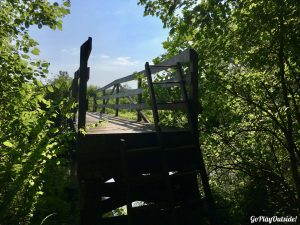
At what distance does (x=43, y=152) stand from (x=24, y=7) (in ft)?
6.72

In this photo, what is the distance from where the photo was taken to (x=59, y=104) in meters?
4.44

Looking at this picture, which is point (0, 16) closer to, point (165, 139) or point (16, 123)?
point (16, 123)

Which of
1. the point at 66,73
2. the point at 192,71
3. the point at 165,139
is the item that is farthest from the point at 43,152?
the point at 66,73

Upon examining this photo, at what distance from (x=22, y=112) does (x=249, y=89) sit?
11.3 ft

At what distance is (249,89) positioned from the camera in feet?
16.5

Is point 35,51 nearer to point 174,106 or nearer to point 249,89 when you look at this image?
point 174,106

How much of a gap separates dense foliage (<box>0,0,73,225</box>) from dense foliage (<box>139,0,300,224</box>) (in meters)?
1.82

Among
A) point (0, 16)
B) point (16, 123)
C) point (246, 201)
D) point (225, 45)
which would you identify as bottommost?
point (246, 201)

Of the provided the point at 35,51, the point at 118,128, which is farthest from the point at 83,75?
the point at 118,128

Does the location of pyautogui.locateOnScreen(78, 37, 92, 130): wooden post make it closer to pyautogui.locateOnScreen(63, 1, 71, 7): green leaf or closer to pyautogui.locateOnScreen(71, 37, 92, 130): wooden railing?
pyautogui.locateOnScreen(71, 37, 92, 130): wooden railing

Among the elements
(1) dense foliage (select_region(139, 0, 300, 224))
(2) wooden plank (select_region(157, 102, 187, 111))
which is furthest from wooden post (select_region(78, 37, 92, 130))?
(2) wooden plank (select_region(157, 102, 187, 111))

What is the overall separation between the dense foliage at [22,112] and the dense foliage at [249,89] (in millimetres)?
1816

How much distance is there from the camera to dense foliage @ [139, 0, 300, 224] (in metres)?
4.16

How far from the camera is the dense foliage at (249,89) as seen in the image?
4.16 meters
